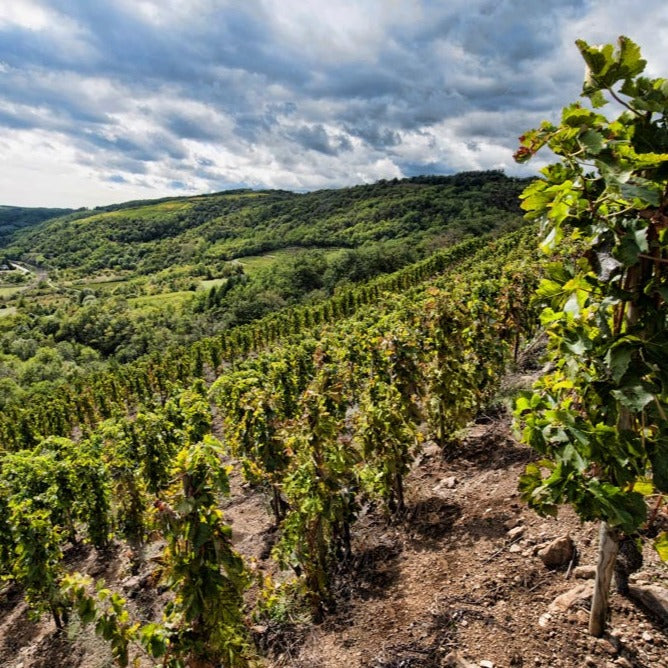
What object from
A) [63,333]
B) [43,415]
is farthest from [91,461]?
[63,333]

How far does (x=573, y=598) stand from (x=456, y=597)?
5.75 ft

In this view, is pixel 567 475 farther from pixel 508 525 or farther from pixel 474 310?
pixel 474 310

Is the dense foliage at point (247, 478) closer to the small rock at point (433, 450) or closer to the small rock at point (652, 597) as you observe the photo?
the small rock at point (433, 450)

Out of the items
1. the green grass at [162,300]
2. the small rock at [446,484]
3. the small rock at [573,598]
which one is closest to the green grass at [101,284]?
the green grass at [162,300]

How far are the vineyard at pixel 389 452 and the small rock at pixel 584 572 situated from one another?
0.59m

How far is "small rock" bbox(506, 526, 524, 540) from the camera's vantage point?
665cm

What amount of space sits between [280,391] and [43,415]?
2517cm

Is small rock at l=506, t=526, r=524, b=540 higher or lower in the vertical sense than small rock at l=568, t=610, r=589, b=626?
lower

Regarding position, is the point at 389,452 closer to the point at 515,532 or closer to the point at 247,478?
the point at 515,532

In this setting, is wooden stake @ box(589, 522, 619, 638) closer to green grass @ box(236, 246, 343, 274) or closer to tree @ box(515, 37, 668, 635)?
tree @ box(515, 37, 668, 635)

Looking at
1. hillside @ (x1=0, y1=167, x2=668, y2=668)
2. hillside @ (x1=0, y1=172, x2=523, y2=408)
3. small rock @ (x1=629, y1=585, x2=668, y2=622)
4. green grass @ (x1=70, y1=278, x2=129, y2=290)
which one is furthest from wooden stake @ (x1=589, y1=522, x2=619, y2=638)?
green grass @ (x1=70, y1=278, x2=129, y2=290)

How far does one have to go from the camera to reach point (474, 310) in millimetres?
13688

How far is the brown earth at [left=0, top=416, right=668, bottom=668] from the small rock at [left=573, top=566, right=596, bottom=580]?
Result: 2.9 inches

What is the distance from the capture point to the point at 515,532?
6.74 meters
